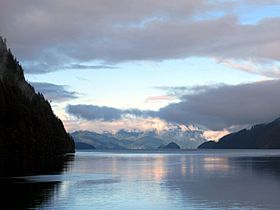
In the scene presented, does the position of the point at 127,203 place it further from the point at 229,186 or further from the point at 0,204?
the point at 229,186

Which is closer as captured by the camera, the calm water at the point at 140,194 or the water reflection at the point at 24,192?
the water reflection at the point at 24,192

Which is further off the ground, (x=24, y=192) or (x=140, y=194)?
(x=24, y=192)

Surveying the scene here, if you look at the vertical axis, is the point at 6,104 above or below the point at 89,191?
above

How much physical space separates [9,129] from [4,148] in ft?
28.3

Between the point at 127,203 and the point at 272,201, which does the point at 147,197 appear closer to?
the point at 127,203

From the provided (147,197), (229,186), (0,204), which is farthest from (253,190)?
(0,204)

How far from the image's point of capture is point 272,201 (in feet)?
227

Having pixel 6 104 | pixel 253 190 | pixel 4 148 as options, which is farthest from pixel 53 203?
pixel 6 104

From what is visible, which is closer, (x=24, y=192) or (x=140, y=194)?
(x=24, y=192)

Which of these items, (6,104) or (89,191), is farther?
(6,104)

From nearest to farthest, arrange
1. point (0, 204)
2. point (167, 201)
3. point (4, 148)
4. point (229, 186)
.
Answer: point (0, 204) → point (167, 201) → point (229, 186) → point (4, 148)

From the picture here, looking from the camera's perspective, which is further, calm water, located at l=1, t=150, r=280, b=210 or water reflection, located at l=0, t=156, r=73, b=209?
calm water, located at l=1, t=150, r=280, b=210

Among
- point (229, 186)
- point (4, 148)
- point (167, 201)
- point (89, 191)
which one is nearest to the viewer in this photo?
point (167, 201)

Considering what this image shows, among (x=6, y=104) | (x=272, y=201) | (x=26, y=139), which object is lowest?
(x=272, y=201)
